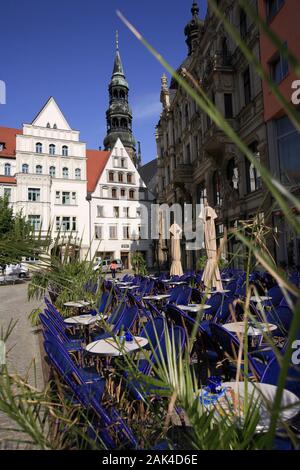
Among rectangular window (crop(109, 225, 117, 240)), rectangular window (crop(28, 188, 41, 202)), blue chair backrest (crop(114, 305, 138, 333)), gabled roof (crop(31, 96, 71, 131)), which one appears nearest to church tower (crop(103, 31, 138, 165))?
gabled roof (crop(31, 96, 71, 131))

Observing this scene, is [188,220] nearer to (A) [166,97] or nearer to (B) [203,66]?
(B) [203,66]

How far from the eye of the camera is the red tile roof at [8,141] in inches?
1379

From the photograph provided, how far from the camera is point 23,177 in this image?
32.1m

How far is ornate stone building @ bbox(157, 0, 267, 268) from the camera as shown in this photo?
16.0 metres

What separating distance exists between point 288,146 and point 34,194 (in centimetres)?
2557

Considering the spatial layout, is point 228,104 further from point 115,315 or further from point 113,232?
point 113,232

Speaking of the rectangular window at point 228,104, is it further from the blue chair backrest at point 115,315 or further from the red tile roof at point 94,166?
the red tile roof at point 94,166

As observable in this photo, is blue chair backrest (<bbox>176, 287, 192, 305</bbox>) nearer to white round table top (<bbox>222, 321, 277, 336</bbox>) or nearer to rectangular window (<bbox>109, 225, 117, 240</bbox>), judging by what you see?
white round table top (<bbox>222, 321, 277, 336</bbox>)

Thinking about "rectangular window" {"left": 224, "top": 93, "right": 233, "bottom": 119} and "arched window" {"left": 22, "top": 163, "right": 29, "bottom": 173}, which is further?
"arched window" {"left": 22, "top": 163, "right": 29, "bottom": 173}

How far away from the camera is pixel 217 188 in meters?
21.4

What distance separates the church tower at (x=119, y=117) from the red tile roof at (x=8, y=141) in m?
18.6

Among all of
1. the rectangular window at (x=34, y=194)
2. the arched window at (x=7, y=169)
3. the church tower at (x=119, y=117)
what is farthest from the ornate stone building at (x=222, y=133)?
the church tower at (x=119, y=117)

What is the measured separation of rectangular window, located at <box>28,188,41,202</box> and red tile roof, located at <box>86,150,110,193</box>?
18.3 ft

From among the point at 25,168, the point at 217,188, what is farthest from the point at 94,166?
the point at 217,188
